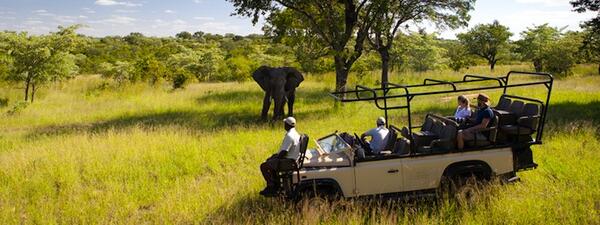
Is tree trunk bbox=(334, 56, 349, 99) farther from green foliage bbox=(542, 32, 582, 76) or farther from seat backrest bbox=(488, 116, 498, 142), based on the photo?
green foliage bbox=(542, 32, 582, 76)

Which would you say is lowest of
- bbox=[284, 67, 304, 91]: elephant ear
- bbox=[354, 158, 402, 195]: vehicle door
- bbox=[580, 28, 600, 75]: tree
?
bbox=[354, 158, 402, 195]: vehicle door

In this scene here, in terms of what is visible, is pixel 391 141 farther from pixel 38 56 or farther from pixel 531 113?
pixel 38 56

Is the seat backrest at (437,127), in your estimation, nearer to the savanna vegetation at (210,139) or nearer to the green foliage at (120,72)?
the savanna vegetation at (210,139)

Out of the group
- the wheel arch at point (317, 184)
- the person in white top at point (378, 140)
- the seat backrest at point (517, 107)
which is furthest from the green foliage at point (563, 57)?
the wheel arch at point (317, 184)

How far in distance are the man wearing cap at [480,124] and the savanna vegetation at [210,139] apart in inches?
32.9

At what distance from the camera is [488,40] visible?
164 feet

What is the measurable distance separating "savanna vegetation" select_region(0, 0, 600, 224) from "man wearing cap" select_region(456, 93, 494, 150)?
32.9 inches

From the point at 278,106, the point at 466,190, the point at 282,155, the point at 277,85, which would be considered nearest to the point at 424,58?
the point at 277,85

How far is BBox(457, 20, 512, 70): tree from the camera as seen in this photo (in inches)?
1928

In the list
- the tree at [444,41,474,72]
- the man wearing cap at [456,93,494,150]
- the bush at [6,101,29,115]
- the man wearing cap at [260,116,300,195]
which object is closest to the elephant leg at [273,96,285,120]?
the man wearing cap at [260,116,300,195]

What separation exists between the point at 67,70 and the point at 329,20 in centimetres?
1311

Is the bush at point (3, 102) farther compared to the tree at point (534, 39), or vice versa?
the tree at point (534, 39)

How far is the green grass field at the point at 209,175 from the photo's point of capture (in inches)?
275

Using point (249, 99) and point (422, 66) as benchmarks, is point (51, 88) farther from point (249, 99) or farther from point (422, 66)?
point (422, 66)
